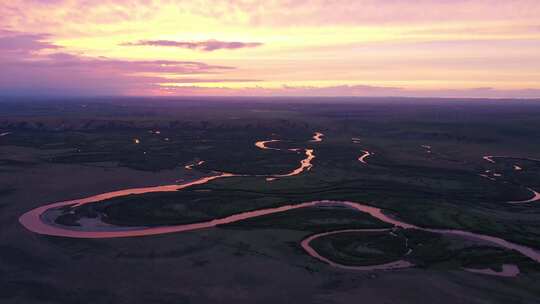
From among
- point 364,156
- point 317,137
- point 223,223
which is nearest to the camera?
point 223,223

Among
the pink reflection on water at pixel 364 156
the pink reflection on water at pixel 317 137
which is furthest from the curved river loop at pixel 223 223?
the pink reflection on water at pixel 317 137

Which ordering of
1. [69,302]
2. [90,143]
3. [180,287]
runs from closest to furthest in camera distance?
[69,302] → [180,287] → [90,143]

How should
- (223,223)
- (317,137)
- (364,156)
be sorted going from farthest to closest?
(317,137), (364,156), (223,223)

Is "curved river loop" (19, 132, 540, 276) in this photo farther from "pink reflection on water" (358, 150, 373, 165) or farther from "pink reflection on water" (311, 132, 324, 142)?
"pink reflection on water" (311, 132, 324, 142)

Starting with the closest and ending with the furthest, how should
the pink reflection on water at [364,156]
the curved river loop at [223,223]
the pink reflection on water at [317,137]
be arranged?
the curved river loop at [223,223], the pink reflection on water at [364,156], the pink reflection on water at [317,137]

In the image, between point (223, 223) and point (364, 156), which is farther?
point (364, 156)

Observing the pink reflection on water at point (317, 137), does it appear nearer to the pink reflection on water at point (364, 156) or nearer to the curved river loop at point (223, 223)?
the pink reflection on water at point (364, 156)

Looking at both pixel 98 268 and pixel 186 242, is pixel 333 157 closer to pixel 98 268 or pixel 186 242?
pixel 186 242

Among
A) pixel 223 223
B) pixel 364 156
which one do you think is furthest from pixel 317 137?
pixel 223 223

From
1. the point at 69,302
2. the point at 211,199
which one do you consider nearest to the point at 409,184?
the point at 211,199

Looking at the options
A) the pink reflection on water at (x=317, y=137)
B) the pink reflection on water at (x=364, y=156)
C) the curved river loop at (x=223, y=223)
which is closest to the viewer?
the curved river loop at (x=223, y=223)

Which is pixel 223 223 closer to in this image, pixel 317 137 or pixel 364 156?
pixel 364 156
